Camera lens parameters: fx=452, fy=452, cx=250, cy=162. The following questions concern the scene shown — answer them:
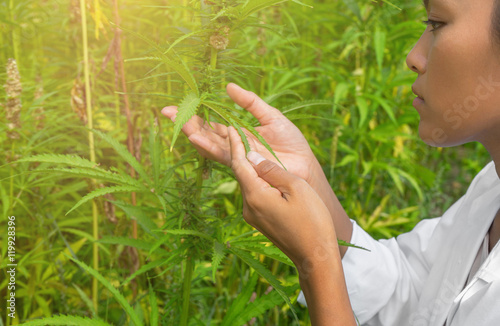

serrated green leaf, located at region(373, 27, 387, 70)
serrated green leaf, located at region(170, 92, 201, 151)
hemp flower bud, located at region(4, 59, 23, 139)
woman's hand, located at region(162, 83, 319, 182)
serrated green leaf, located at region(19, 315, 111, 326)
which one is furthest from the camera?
serrated green leaf, located at region(373, 27, 387, 70)

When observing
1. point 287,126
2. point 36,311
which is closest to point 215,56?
point 287,126

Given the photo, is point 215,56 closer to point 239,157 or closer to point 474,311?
point 239,157

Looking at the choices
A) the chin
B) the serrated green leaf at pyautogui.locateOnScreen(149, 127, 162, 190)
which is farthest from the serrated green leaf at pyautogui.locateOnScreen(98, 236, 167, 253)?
the chin

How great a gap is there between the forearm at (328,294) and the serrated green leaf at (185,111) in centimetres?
34

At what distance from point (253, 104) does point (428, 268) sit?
72 cm

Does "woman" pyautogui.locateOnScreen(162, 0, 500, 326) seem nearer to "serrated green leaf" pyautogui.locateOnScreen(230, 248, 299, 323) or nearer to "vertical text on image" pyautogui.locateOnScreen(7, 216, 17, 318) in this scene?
"serrated green leaf" pyautogui.locateOnScreen(230, 248, 299, 323)

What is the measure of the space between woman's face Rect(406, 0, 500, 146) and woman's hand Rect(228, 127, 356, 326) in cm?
30

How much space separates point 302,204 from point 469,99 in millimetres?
368

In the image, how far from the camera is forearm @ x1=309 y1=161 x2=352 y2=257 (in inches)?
41.8

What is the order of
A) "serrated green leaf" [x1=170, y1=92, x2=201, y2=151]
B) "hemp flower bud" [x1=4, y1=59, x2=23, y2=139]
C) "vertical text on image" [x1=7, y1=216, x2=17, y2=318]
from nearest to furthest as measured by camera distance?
"serrated green leaf" [x1=170, y1=92, x2=201, y2=151] < "hemp flower bud" [x1=4, y1=59, x2=23, y2=139] < "vertical text on image" [x1=7, y1=216, x2=17, y2=318]

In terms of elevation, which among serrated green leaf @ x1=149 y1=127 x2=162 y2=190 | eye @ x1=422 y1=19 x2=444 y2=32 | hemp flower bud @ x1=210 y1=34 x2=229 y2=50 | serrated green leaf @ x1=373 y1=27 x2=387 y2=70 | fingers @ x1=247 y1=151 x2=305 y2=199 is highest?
eye @ x1=422 y1=19 x2=444 y2=32

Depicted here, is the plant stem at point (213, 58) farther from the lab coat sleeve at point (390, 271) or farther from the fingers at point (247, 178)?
the lab coat sleeve at point (390, 271)

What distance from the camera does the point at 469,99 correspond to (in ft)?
2.73

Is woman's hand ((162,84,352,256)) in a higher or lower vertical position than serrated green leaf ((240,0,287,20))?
lower
